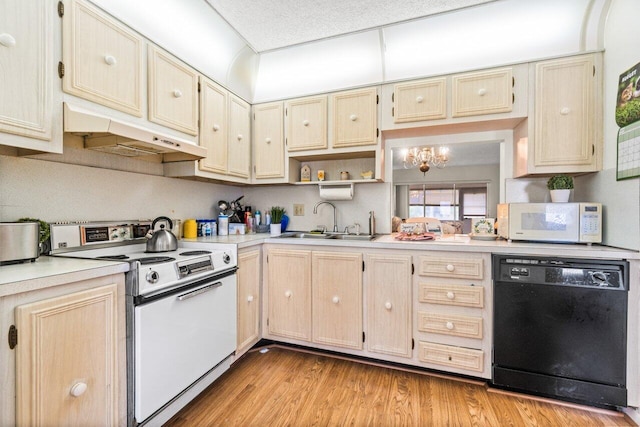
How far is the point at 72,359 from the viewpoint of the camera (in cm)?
115

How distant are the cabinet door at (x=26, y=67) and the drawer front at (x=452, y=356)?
8.25ft

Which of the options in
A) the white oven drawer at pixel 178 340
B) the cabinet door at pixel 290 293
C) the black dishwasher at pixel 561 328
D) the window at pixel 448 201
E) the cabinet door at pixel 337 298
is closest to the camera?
the white oven drawer at pixel 178 340

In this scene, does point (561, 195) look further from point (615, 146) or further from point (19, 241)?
point (19, 241)

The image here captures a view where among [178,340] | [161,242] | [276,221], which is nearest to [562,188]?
[276,221]

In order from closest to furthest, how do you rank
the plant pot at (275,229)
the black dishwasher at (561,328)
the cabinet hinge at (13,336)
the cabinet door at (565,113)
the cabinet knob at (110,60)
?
the cabinet hinge at (13,336) → the cabinet knob at (110,60) → the black dishwasher at (561,328) → the cabinet door at (565,113) → the plant pot at (275,229)

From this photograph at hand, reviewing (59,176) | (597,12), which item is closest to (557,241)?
(597,12)

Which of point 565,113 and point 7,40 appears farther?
point 565,113

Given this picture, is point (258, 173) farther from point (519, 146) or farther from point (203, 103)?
point (519, 146)

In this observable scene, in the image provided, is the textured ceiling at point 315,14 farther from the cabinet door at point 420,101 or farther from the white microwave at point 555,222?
the white microwave at point 555,222

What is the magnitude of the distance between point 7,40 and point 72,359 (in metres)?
1.32

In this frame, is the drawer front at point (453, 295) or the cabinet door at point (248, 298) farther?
the cabinet door at point (248, 298)

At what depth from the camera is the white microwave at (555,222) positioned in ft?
6.12

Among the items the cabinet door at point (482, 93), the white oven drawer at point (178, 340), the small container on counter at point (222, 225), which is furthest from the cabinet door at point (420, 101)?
the white oven drawer at point (178, 340)

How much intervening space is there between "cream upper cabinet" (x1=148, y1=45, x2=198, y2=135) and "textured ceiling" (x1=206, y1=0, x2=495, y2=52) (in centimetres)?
54
